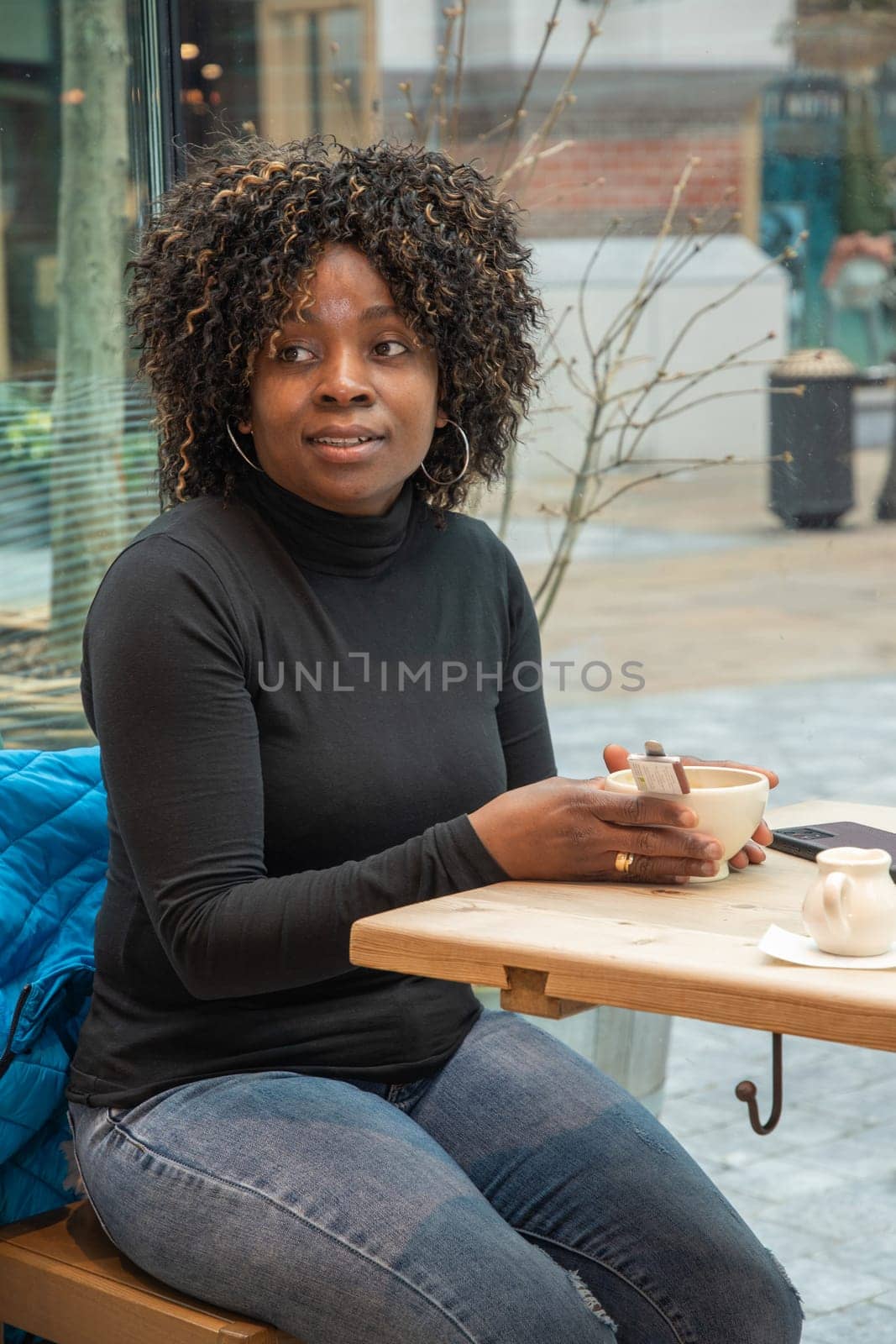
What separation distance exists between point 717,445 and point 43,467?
5.34ft

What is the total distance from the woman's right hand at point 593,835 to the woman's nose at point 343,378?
0.44 m

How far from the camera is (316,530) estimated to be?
62.7 inches

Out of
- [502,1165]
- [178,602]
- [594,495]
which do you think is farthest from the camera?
[594,495]

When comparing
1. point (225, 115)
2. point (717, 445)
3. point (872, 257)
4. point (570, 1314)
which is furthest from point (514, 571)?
point (872, 257)

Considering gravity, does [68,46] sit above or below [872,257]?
above

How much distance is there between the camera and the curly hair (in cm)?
155

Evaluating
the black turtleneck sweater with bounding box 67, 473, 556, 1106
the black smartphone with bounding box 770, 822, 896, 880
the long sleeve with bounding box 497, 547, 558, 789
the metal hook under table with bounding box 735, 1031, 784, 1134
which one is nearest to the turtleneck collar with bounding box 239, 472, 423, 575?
the black turtleneck sweater with bounding box 67, 473, 556, 1106

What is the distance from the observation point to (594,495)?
2.79 metres

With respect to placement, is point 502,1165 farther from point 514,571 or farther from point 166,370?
point 166,370

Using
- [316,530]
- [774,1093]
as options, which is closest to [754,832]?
[774,1093]

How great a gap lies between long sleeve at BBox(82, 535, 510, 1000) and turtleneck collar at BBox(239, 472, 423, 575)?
182mm

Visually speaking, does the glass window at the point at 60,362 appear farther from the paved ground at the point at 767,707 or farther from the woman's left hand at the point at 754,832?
the woman's left hand at the point at 754,832

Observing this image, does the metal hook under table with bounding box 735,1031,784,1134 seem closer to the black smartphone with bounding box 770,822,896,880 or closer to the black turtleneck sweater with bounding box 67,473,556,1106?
the black smartphone with bounding box 770,822,896,880

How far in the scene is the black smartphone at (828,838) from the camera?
148 centimetres
